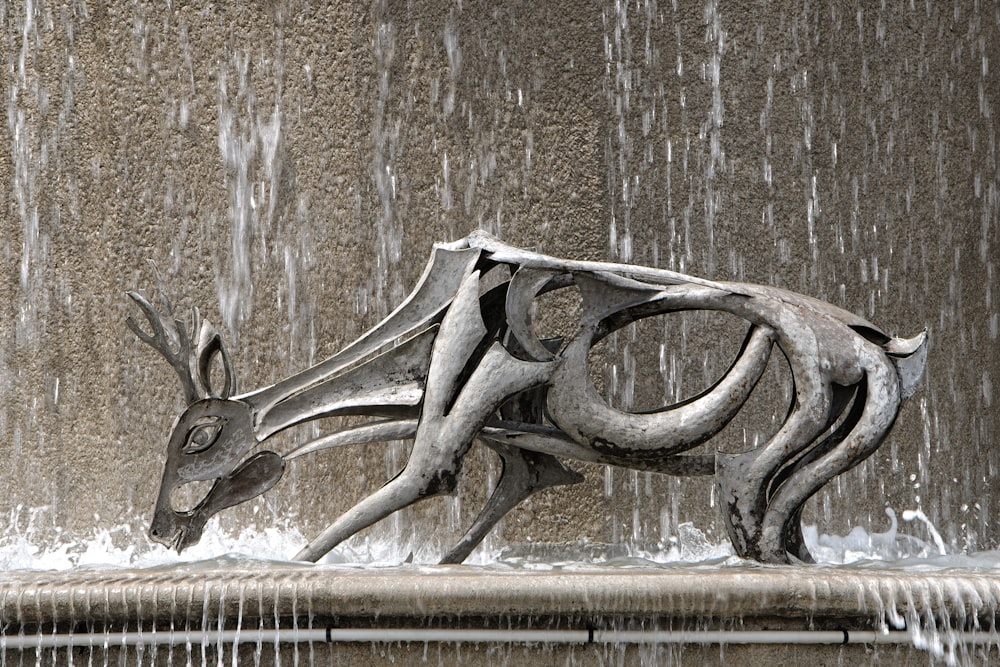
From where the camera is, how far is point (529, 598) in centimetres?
316

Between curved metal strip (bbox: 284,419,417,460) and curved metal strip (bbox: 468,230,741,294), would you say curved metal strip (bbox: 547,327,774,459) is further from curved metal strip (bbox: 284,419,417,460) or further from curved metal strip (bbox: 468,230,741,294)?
curved metal strip (bbox: 284,419,417,460)

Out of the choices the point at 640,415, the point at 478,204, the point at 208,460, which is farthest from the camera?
the point at 478,204

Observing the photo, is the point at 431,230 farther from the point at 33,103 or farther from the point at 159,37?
the point at 33,103

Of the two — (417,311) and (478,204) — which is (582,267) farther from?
(478,204)

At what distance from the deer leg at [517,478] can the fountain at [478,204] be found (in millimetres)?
1142

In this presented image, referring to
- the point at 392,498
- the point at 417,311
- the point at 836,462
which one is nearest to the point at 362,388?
the point at 417,311

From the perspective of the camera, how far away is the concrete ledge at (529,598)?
10.4 ft

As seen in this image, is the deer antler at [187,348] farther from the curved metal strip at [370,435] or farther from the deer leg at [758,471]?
the deer leg at [758,471]

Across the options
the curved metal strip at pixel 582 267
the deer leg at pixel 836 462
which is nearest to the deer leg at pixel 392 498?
the curved metal strip at pixel 582 267

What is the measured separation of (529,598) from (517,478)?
3.60 feet

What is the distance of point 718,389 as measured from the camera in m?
3.95

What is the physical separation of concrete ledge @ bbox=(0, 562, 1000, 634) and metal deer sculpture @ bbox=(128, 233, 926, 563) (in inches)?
25.9

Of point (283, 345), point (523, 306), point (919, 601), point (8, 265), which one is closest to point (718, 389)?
point (523, 306)

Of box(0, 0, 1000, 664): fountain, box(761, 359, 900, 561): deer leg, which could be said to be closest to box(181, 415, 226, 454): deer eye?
box(0, 0, 1000, 664): fountain
